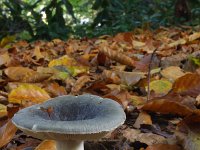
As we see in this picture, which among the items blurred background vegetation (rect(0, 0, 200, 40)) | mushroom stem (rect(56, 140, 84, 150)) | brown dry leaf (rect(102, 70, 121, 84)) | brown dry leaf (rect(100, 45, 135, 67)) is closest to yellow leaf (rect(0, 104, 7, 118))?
mushroom stem (rect(56, 140, 84, 150))

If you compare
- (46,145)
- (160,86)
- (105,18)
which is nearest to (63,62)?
(160,86)

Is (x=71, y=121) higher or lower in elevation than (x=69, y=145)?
higher

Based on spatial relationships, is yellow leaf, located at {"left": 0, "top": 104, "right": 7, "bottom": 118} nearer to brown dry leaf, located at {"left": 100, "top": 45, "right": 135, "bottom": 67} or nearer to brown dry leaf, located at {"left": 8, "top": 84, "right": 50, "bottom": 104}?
brown dry leaf, located at {"left": 8, "top": 84, "right": 50, "bottom": 104}

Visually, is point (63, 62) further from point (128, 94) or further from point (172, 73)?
point (128, 94)

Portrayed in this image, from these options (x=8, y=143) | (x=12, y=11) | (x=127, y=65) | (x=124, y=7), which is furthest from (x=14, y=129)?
(x=124, y=7)

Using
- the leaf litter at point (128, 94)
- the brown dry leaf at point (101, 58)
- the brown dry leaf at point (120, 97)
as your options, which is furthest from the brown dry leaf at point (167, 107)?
the brown dry leaf at point (101, 58)
